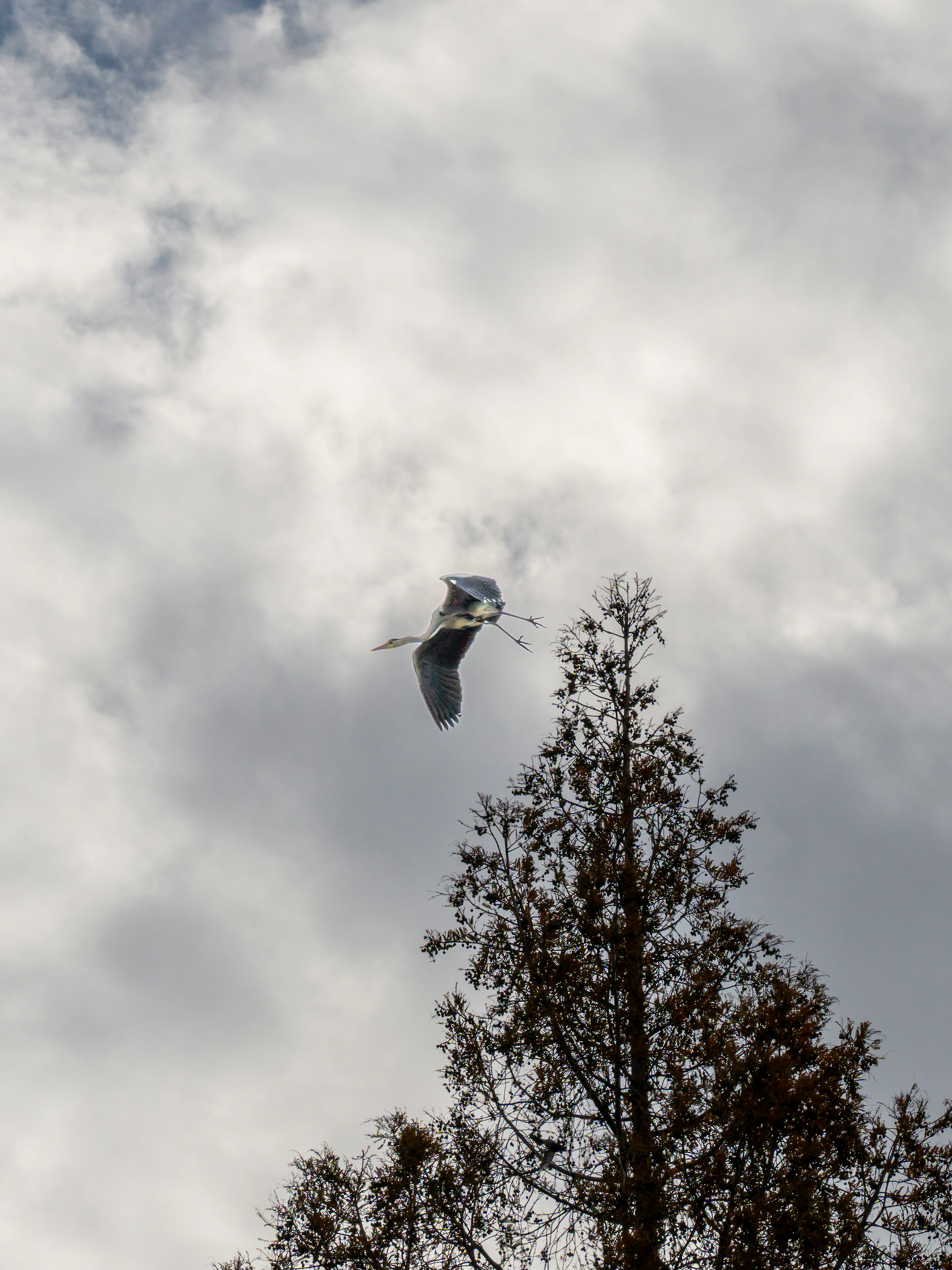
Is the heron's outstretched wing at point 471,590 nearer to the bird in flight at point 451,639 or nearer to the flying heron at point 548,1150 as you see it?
the bird in flight at point 451,639

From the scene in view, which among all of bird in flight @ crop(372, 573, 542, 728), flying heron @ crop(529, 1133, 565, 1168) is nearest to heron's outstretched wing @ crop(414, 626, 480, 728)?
bird in flight @ crop(372, 573, 542, 728)

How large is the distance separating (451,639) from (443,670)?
48 cm

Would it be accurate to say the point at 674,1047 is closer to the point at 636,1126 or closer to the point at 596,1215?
the point at 636,1126

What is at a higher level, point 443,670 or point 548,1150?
point 443,670

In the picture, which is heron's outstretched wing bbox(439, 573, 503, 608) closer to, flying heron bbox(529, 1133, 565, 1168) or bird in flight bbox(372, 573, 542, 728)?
bird in flight bbox(372, 573, 542, 728)

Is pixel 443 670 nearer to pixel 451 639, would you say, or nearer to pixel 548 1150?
pixel 451 639

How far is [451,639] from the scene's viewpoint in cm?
1783

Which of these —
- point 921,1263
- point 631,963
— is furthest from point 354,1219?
point 921,1263

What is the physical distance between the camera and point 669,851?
10.9 meters

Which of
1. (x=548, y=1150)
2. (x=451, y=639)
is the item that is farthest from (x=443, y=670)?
(x=548, y=1150)

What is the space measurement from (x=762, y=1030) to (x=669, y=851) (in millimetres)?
2051

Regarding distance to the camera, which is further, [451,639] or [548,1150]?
[451,639]

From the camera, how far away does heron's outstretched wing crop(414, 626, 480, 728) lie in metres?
17.3

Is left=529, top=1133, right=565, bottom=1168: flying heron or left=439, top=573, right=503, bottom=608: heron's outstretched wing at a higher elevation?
left=439, top=573, right=503, bottom=608: heron's outstretched wing
